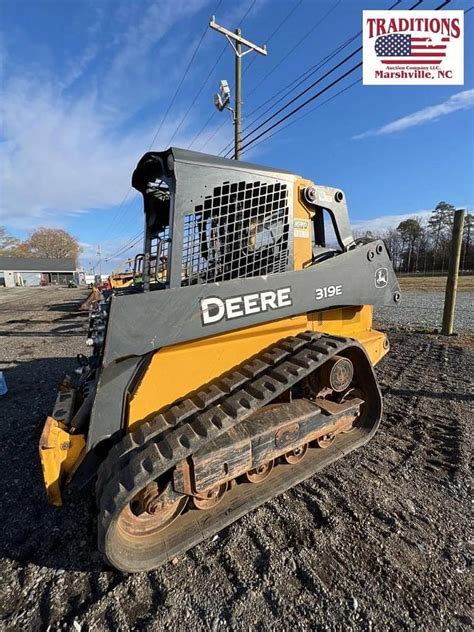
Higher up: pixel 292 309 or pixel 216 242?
pixel 216 242

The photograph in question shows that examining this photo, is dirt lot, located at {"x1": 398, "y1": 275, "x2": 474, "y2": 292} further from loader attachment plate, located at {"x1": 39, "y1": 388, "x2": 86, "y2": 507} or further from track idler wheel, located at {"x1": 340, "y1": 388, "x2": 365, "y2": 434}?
loader attachment plate, located at {"x1": 39, "y1": 388, "x2": 86, "y2": 507}

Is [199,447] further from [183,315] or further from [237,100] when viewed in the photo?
[237,100]

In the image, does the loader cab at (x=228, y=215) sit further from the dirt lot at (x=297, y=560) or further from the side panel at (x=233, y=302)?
the dirt lot at (x=297, y=560)

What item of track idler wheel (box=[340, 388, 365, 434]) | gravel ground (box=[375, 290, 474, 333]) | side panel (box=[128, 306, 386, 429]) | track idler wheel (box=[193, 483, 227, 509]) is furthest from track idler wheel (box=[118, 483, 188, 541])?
gravel ground (box=[375, 290, 474, 333])

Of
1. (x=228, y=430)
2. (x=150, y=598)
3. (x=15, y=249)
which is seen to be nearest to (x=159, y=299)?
(x=228, y=430)

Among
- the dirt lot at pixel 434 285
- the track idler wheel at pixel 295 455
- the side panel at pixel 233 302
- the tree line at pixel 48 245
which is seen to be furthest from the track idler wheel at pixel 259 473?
the tree line at pixel 48 245

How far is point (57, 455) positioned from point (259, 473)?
144 cm

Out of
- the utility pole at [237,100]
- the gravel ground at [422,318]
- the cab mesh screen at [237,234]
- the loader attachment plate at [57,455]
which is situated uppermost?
the utility pole at [237,100]

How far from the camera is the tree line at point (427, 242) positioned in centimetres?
4975

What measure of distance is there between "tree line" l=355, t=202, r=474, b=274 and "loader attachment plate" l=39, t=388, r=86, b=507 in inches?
2119

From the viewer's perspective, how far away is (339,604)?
1.75 meters

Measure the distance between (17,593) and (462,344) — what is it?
24.8 feet

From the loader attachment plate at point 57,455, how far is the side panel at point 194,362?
440mm

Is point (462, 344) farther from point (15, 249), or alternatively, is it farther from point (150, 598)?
point (15, 249)
